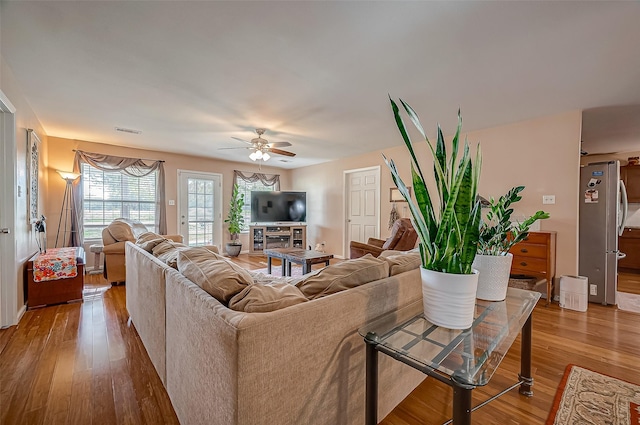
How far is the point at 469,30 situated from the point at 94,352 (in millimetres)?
3481

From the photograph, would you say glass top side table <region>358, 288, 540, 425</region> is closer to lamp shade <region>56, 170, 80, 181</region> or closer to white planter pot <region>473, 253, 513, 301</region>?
white planter pot <region>473, 253, 513, 301</region>

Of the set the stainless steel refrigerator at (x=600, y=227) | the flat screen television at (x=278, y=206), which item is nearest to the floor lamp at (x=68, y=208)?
the flat screen television at (x=278, y=206)

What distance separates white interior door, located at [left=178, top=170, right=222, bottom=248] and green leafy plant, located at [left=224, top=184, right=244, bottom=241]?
0.24 meters

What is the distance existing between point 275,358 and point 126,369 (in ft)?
5.22

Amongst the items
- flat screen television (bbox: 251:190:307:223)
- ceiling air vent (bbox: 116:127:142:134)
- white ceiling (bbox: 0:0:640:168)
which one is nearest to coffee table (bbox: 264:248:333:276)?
white ceiling (bbox: 0:0:640:168)

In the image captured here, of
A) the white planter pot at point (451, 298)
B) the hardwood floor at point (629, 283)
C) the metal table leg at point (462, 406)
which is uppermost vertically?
the white planter pot at point (451, 298)

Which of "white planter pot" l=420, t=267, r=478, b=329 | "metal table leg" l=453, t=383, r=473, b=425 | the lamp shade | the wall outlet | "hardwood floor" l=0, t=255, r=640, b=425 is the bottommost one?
"hardwood floor" l=0, t=255, r=640, b=425

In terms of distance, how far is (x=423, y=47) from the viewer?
1.90 metres

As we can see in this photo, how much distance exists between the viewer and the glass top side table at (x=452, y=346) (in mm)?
766

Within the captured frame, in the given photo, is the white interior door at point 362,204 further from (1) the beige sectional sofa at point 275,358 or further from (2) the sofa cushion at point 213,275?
(2) the sofa cushion at point 213,275

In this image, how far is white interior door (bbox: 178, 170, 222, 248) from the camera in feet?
18.4

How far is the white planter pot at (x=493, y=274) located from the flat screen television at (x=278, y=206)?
538 centimetres

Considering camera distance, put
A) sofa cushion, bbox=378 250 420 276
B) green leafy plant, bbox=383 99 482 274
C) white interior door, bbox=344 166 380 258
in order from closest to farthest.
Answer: green leafy plant, bbox=383 99 482 274, sofa cushion, bbox=378 250 420 276, white interior door, bbox=344 166 380 258

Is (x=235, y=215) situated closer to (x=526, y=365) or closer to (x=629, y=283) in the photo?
(x=526, y=365)
